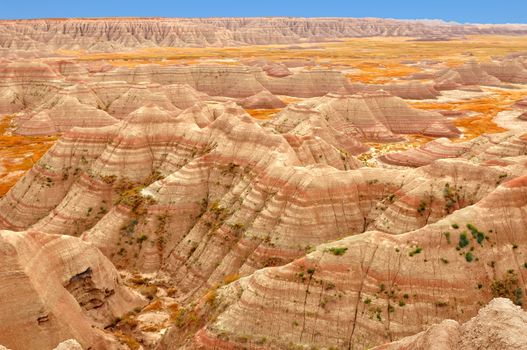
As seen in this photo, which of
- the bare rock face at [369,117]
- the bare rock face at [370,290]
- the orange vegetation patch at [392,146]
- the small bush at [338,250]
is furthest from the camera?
the bare rock face at [369,117]

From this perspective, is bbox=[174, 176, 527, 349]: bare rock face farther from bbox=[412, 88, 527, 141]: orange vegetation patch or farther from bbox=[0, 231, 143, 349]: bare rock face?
bbox=[412, 88, 527, 141]: orange vegetation patch

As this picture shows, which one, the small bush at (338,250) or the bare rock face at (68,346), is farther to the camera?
the small bush at (338,250)

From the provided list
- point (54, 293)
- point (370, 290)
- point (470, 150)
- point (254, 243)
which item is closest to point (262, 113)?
point (470, 150)

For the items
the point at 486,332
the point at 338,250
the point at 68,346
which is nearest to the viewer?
the point at 486,332

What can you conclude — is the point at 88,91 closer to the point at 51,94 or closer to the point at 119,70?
the point at 51,94

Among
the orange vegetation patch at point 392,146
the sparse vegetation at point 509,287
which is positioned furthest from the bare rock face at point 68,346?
the orange vegetation patch at point 392,146

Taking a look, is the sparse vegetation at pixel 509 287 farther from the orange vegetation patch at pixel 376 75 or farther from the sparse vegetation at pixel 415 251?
the orange vegetation patch at pixel 376 75

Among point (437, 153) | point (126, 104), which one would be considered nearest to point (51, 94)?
point (126, 104)

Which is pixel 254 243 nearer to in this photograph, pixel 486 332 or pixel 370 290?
pixel 370 290
